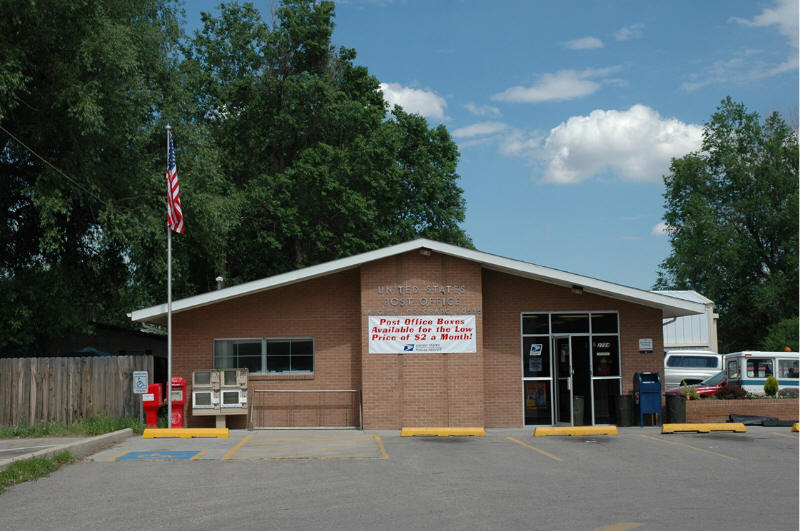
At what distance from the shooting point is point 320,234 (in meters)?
37.2

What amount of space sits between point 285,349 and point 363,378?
2213 millimetres

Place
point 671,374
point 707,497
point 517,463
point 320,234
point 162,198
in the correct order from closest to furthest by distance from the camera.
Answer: point 707,497, point 517,463, point 162,198, point 671,374, point 320,234

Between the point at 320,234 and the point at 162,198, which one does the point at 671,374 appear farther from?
the point at 162,198

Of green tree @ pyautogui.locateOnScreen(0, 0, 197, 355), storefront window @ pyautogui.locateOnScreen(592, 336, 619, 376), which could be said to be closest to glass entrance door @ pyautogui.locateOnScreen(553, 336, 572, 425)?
storefront window @ pyautogui.locateOnScreen(592, 336, 619, 376)

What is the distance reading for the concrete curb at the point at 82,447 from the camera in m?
13.5

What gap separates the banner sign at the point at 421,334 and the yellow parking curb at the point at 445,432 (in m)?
2.42

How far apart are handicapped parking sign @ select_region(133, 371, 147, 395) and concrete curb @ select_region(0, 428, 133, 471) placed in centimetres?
128

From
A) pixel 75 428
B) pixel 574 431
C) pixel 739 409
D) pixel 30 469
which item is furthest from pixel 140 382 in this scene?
pixel 739 409

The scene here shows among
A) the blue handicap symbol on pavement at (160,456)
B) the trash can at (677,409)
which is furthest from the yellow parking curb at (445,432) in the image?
the trash can at (677,409)

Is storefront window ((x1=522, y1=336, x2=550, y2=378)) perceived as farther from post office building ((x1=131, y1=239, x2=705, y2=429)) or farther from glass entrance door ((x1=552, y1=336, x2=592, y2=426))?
glass entrance door ((x1=552, y1=336, x2=592, y2=426))

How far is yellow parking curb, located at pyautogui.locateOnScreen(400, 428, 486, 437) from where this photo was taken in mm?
18391

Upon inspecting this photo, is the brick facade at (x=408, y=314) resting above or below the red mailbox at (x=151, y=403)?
above

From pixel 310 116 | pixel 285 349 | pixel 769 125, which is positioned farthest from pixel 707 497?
pixel 769 125

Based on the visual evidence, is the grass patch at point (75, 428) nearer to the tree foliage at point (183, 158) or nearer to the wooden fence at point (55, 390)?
the wooden fence at point (55, 390)
